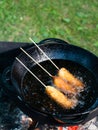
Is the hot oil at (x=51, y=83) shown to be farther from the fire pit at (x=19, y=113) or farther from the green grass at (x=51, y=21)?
the green grass at (x=51, y=21)

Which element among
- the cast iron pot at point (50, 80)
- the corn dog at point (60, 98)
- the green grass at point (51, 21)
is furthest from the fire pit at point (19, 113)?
the green grass at point (51, 21)

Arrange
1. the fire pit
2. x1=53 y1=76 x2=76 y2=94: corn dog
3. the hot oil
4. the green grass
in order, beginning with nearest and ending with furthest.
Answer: the fire pit < the hot oil < x1=53 y1=76 x2=76 y2=94: corn dog < the green grass

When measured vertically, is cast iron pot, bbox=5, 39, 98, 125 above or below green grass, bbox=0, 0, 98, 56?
above

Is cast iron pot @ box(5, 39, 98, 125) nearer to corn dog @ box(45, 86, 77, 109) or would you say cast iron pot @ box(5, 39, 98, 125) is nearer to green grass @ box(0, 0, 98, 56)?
corn dog @ box(45, 86, 77, 109)

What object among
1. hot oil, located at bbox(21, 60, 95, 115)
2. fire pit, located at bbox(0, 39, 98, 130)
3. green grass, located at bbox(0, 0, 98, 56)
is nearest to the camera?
fire pit, located at bbox(0, 39, 98, 130)

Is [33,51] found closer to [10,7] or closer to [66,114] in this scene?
[66,114]

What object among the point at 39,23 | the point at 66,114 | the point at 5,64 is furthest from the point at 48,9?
the point at 66,114

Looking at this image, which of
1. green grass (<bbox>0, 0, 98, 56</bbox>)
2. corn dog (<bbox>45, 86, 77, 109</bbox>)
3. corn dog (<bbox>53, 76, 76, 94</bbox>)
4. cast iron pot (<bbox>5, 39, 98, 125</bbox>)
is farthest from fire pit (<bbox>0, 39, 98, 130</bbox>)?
green grass (<bbox>0, 0, 98, 56</bbox>)
